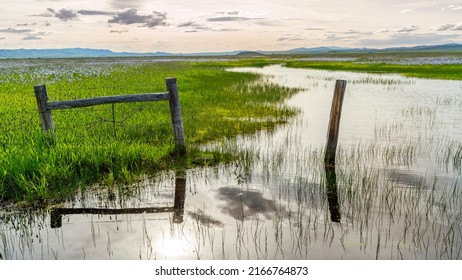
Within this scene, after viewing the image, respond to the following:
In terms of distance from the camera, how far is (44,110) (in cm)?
879

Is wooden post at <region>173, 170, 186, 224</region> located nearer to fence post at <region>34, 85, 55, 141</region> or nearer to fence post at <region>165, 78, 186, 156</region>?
fence post at <region>165, 78, 186, 156</region>

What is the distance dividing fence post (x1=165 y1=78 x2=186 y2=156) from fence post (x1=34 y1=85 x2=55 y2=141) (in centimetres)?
291

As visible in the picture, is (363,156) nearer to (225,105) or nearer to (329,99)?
(225,105)

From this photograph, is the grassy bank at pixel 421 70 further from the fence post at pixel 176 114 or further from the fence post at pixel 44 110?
the fence post at pixel 44 110

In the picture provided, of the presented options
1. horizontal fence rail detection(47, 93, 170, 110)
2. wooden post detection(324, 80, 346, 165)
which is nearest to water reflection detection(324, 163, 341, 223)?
wooden post detection(324, 80, 346, 165)

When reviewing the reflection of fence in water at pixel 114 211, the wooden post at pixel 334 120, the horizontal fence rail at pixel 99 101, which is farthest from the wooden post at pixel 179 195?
the wooden post at pixel 334 120

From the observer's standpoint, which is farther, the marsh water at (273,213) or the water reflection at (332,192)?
the water reflection at (332,192)

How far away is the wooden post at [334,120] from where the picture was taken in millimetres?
9297

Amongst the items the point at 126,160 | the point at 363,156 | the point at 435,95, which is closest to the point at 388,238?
the point at 363,156

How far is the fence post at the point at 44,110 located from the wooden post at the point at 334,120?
23.1ft
